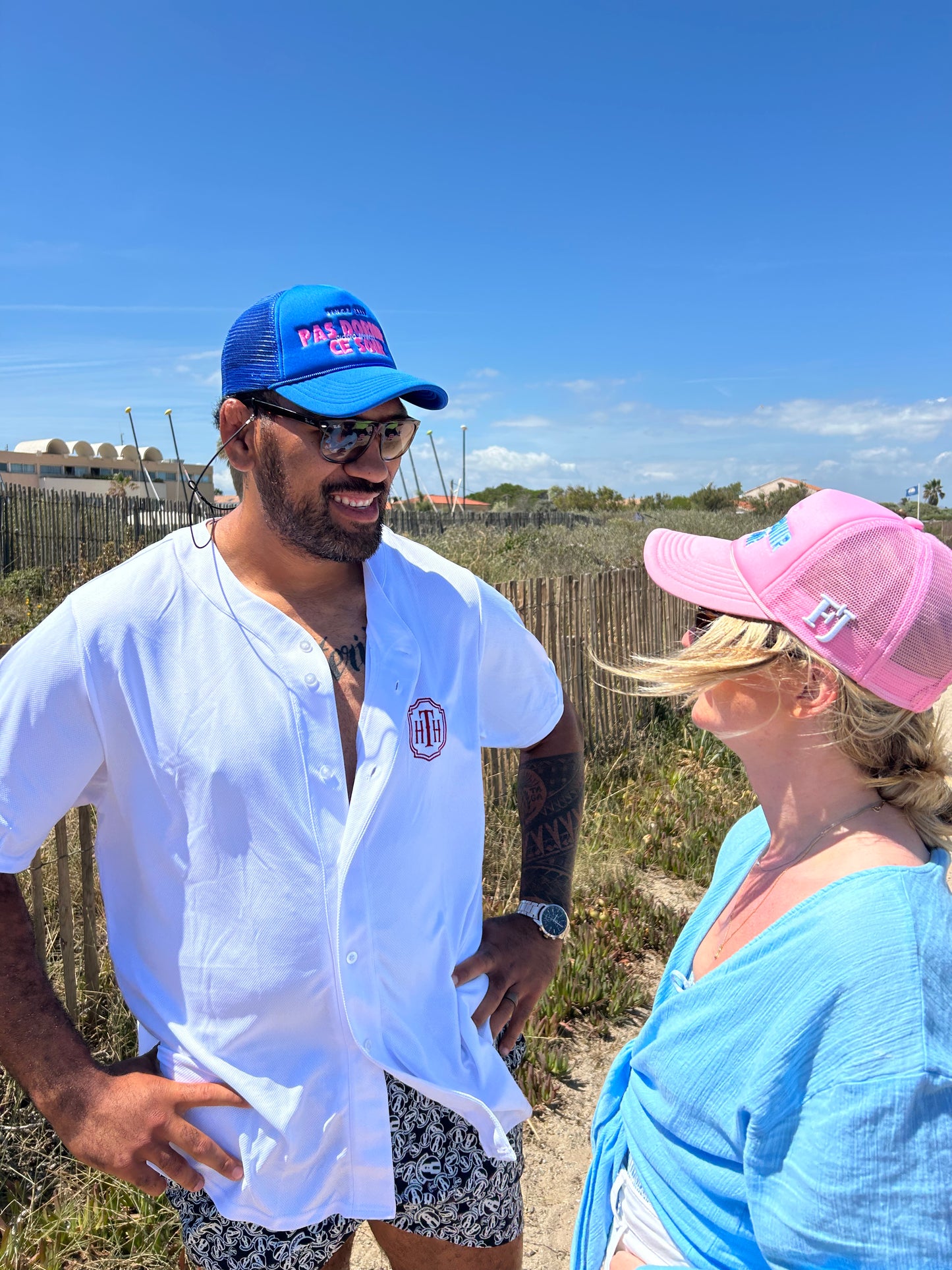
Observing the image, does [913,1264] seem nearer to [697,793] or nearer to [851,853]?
[851,853]

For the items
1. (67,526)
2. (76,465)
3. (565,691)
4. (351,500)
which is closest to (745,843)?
(351,500)

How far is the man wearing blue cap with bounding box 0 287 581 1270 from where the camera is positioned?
152 centimetres

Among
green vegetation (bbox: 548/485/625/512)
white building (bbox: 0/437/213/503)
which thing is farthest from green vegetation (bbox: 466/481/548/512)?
white building (bbox: 0/437/213/503)

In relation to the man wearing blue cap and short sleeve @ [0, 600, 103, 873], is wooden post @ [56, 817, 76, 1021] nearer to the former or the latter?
the man wearing blue cap

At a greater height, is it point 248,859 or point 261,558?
point 261,558

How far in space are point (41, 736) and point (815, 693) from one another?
51.0 inches

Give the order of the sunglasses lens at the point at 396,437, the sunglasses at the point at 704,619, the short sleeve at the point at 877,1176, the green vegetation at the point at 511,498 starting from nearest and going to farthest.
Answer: the short sleeve at the point at 877,1176 < the sunglasses at the point at 704,619 < the sunglasses lens at the point at 396,437 < the green vegetation at the point at 511,498

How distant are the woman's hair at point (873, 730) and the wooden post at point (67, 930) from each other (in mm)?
2437

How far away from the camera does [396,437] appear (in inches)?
75.9

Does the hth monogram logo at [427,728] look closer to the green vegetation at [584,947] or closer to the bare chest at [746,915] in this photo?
the bare chest at [746,915]

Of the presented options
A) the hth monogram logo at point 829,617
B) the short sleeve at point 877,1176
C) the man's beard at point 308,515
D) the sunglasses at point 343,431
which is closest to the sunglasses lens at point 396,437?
the sunglasses at point 343,431

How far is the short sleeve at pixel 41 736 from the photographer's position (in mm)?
1483

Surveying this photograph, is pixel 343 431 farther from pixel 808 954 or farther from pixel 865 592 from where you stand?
pixel 808 954

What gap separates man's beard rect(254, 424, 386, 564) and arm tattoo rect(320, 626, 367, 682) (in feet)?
0.58
